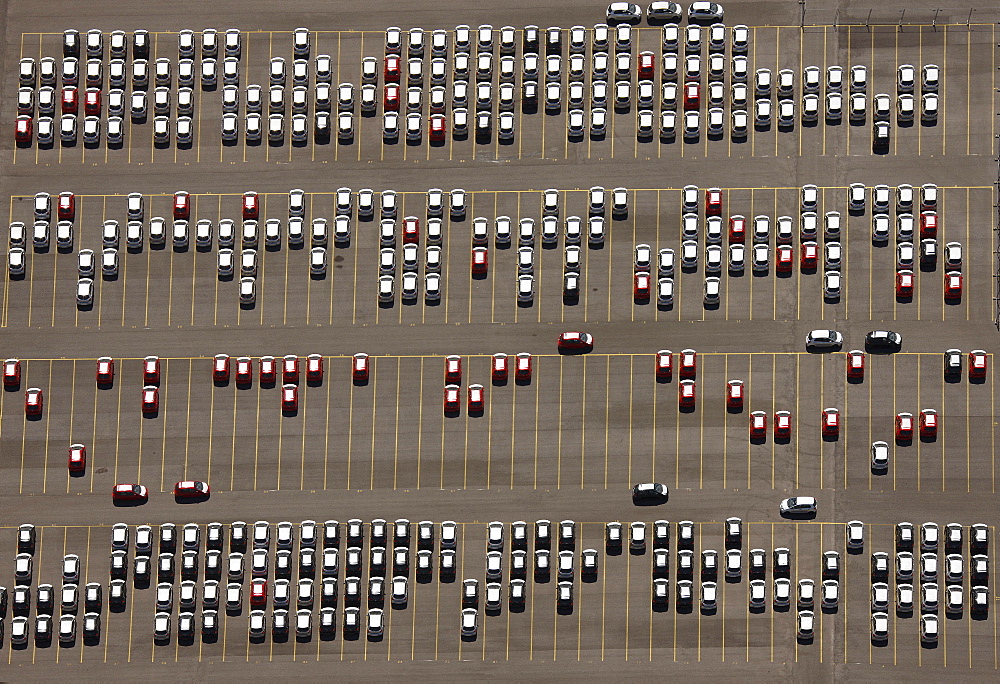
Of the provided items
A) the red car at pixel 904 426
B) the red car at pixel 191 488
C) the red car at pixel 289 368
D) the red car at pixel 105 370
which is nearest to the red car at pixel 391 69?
the red car at pixel 289 368

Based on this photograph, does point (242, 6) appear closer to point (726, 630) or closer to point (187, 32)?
point (187, 32)

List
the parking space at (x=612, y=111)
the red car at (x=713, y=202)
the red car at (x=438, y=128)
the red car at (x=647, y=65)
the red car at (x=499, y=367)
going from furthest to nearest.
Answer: the red car at (x=647, y=65), the red car at (x=438, y=128), the parking space at (x=612, y=111), the red car at (x=713, y=202), the red car at (x=499, y=367)

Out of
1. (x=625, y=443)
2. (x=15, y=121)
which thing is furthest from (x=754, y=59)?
(x=15, y=121)

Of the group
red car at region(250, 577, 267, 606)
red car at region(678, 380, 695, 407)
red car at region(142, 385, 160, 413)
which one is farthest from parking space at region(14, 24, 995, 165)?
red car at region(250, 577, 267, 606)

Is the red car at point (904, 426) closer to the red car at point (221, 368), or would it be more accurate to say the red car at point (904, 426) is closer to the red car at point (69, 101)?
the red car at point (221, 368)

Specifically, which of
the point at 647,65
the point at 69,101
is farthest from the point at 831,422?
the point at 69,101
